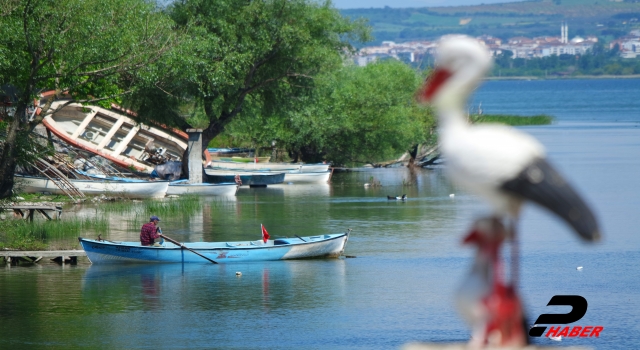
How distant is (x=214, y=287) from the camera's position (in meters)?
24.8

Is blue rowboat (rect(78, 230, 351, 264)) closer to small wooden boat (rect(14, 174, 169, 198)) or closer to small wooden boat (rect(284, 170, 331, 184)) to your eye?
small wooden boat (rect(14, 174, 169, 198))

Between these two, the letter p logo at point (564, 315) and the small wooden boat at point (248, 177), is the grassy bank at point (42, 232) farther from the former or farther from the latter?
the small wooden boat at point (248, 177)

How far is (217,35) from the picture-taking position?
45906 millimetres

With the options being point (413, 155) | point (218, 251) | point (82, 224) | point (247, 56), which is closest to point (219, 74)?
point (247, 56)

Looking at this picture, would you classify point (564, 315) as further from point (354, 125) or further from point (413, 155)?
point (413, 155)

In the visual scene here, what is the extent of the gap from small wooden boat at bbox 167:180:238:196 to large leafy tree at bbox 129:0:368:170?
361cm

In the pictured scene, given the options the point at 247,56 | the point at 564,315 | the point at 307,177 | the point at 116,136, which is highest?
the point at 247,56

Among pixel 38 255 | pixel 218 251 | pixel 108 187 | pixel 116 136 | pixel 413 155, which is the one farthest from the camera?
pixel 413 155

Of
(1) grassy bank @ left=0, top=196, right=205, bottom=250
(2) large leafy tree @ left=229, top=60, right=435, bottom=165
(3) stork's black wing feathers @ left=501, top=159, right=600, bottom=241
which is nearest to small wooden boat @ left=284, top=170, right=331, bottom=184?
(2) large leafy tree @ left=229, top=60, right=435, bottom=165

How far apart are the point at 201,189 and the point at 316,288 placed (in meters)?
22.9

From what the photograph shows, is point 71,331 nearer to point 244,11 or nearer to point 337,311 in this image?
point 337,311

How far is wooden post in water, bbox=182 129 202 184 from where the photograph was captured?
159 feet

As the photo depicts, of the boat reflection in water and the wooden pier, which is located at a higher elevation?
the wooden pier

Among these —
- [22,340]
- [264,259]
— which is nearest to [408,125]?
[264,259]
